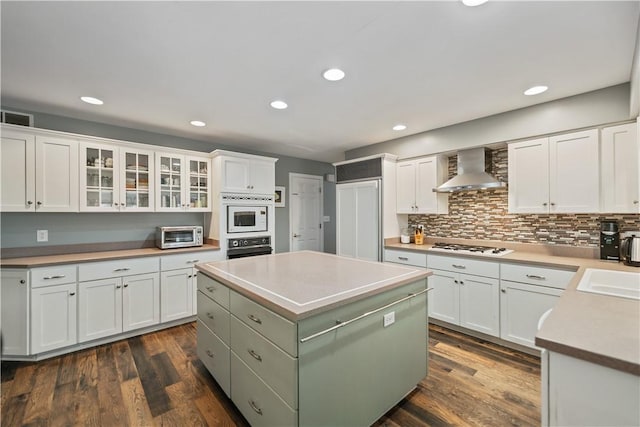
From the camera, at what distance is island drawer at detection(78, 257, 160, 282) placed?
2.70m

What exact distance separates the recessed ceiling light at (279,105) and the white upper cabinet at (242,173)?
1201 millimetres

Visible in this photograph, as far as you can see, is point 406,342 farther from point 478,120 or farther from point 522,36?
point 478,120

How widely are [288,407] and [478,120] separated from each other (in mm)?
3319

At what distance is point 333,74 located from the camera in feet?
6.94

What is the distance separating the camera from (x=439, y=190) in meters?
3.38

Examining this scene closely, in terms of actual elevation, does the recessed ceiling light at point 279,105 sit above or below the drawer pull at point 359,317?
above

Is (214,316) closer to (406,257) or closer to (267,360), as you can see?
(267,360)

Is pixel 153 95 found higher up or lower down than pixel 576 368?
higher up

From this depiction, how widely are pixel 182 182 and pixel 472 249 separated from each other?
366 centimetres

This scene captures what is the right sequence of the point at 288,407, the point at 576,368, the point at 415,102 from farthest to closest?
the point at 415,102 < the point at 288,407 < the point at 576,368

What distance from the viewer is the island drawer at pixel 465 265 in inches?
108

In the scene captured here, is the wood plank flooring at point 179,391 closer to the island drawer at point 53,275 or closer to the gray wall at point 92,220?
the island drawer at point 53,275

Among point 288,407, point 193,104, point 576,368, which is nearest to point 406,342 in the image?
point 288,407

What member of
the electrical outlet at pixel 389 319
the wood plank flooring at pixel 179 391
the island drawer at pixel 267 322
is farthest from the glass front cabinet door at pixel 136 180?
the electrical outlet at pixel 389 319
